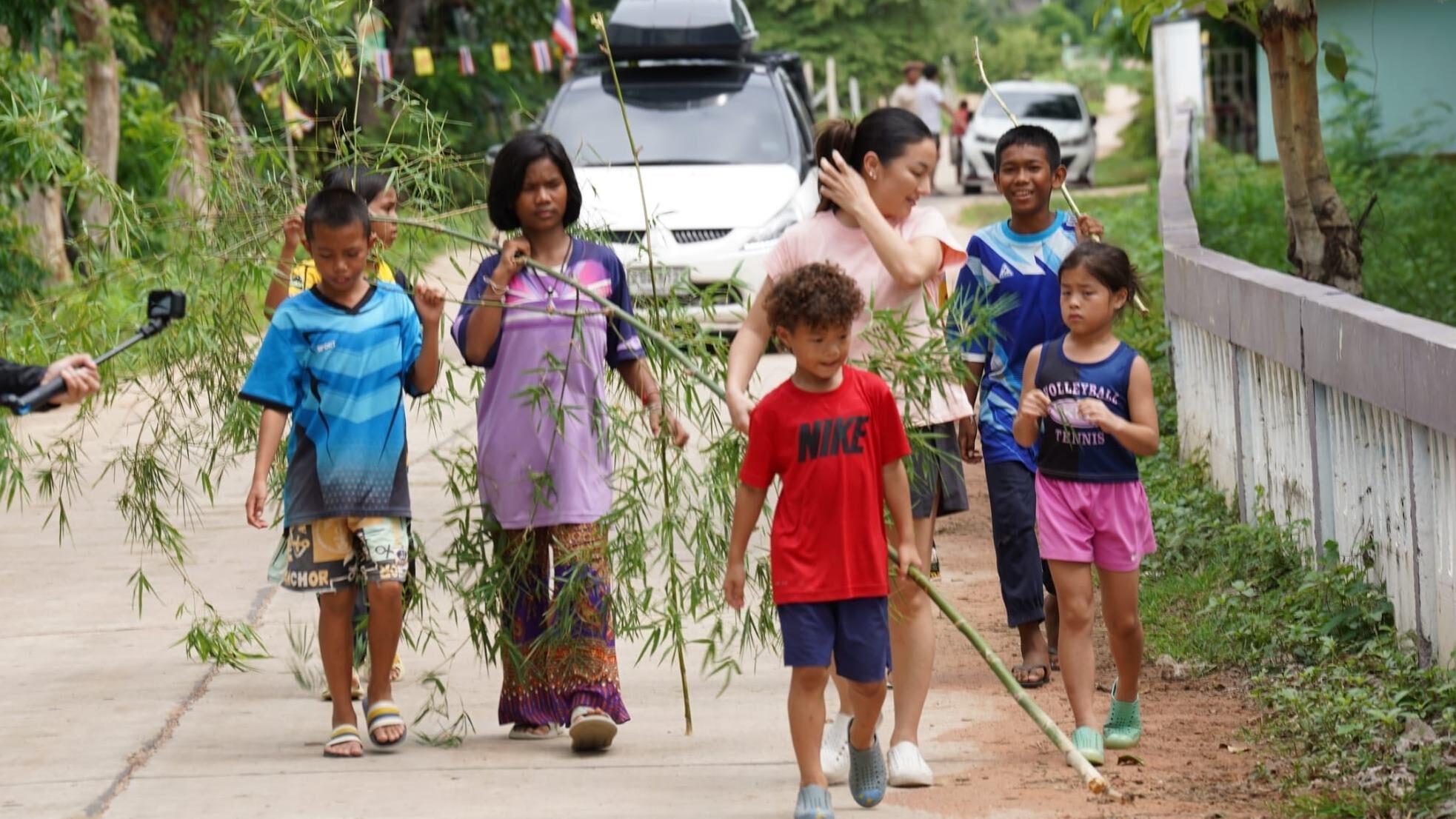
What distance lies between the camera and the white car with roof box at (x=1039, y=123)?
3294 cm

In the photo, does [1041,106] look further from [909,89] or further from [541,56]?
[541,56]

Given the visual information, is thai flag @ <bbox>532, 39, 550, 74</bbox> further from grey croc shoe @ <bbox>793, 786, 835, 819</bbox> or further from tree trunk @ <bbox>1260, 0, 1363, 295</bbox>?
grey croc shoe @ <bbox>793, 786, 835, 819</bbox>

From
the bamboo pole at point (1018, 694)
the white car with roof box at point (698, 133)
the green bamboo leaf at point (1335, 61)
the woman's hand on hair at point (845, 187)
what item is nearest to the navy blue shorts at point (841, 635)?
the bamboo pole at point (1018, 694)

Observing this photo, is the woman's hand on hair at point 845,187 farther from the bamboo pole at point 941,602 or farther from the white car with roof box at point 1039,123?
the white car with roof box at point 1039,123

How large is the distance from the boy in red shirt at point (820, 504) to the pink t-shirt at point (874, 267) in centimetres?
52

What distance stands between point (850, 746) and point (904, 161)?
1.63 meters

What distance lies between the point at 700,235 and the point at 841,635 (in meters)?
9.89

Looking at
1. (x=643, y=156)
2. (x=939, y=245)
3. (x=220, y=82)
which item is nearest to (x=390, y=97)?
(x=939, y=245)

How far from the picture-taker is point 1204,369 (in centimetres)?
946

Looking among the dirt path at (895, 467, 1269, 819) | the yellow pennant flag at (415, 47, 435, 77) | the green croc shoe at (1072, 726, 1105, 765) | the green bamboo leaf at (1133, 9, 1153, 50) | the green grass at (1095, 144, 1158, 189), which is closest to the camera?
the dirt path at (895, 467, 1269, 819)

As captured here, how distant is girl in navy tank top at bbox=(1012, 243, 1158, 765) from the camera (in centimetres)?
575

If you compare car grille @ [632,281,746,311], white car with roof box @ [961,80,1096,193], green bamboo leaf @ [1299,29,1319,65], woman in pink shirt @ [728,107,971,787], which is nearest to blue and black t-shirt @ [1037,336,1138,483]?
woman in pink shirt @ [728,107,971,787]

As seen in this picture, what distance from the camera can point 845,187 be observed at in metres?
5.57

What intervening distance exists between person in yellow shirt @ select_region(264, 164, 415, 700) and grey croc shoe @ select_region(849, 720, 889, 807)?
5.72 feet
